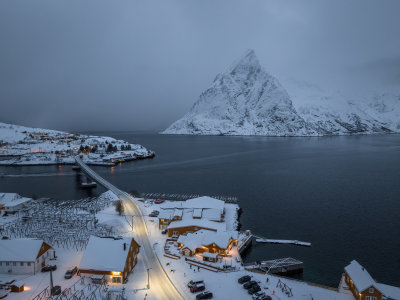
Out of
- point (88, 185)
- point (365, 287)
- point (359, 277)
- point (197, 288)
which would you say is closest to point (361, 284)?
point (365, 287)

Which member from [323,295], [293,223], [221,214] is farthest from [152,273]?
[293,223]

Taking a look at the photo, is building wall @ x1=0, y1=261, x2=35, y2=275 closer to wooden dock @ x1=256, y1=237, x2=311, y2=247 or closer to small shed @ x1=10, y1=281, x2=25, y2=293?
small shed @ x1=10, y1=281, x2=25, y2=293

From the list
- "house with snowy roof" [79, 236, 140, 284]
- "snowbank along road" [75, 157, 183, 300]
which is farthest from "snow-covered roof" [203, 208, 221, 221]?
"house with snowy roof" [79, 236, 140, 284]

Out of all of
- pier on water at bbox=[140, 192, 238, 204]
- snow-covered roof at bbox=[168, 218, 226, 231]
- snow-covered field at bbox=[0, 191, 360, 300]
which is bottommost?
snow-covered field at bbox=[0, 191, 360, 300]

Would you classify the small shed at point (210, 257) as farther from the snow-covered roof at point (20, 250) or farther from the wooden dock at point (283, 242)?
the snow-covered roof at point (20, 250)

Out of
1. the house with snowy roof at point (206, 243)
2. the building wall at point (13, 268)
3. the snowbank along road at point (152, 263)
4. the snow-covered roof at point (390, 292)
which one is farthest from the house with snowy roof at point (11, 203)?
the snow-covered roof at point (390, 292)

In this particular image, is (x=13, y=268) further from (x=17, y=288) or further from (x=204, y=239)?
(x=204, y=239)
